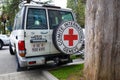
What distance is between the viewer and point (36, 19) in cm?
636

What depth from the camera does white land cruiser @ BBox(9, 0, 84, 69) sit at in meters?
5.96

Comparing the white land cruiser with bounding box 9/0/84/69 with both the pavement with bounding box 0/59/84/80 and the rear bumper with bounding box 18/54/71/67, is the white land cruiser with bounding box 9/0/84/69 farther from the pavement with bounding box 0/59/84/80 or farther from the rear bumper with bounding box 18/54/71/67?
the pavement with bounding box 0/59/84/80

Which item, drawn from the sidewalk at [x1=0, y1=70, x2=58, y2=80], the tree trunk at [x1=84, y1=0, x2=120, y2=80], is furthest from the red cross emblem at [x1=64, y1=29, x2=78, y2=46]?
the tree trunk at [x1=84, y1=0, x2=120, y2=80]

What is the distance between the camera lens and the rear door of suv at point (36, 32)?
236 inches

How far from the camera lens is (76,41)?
6.41m

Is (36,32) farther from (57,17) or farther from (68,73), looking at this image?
(68,73)

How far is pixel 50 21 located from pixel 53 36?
61 cm

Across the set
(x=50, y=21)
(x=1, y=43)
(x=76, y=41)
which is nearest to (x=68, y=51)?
(x=76, y=41)

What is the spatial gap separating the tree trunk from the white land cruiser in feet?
6.72

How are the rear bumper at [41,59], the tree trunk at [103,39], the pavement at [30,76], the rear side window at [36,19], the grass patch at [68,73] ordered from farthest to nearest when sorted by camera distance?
the rear side window at [36,19] < the pavement at [30,76] < the rear bumper at [41,59] < the grass patch at [68,73] < the tree trunk at [103,39]

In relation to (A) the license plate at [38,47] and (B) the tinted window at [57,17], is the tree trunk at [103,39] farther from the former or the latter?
(B) the tinted window at [57,17]

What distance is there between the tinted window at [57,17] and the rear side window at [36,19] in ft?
0.75

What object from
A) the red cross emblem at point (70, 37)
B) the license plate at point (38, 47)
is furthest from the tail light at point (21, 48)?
the red cross emblem at point (70, 37)

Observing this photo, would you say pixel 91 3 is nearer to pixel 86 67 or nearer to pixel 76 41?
pixel 86 67
